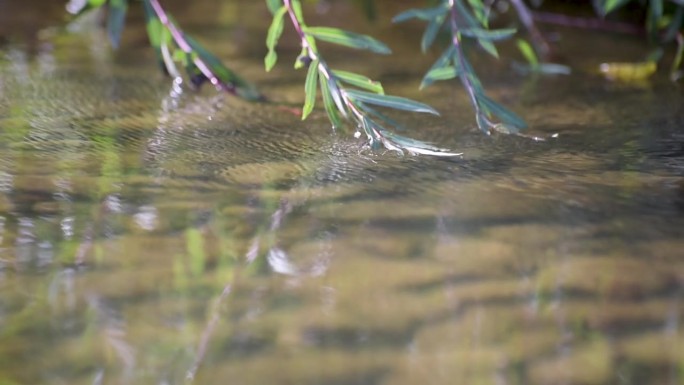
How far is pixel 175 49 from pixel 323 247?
65 centimetres

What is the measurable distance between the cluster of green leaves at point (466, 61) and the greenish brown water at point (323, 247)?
0.04m

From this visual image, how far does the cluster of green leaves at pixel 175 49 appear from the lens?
4.09 ft

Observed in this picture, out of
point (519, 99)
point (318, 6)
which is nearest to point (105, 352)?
point (519, 99)

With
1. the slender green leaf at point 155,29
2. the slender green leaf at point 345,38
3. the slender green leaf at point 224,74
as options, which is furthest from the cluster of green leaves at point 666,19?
the slender green leaf at point 155,29

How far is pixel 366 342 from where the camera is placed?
61 cm

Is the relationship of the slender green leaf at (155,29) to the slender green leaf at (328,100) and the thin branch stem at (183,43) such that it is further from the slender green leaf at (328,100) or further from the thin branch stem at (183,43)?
the slender green leaf at (328,100)

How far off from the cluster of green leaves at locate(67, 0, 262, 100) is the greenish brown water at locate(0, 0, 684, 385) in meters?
0.04

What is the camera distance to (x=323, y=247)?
2.53ft

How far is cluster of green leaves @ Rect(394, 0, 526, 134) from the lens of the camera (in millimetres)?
1091

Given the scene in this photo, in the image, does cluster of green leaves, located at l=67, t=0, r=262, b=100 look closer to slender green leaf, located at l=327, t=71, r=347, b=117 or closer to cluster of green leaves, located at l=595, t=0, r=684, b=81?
slender green leaf, located at l=327, t=71, r=347, b=117

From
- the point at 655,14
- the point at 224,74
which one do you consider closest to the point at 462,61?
the point at 224,74

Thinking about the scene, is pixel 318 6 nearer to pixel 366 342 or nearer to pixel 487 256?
pixel 487 256

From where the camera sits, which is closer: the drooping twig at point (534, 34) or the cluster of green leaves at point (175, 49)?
the cluster of green leaves at point (175, 49)

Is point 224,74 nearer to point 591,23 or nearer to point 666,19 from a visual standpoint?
point 666,19
